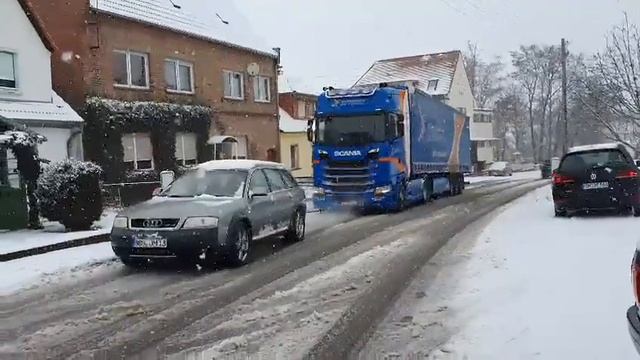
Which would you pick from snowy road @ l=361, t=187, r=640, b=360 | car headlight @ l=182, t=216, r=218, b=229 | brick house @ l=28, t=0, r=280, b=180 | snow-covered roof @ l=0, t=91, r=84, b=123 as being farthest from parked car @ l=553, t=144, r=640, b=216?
brick house @ l=28, t=0, r=280, b=180

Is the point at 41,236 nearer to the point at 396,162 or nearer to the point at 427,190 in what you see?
the point at 396,162

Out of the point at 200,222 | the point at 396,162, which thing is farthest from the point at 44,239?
the point at 396,162

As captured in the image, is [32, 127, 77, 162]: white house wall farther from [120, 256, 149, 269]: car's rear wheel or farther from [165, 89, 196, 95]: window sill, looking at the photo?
[120, 256, 149, 269]: car's rear wheel

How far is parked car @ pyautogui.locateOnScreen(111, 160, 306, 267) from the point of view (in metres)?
8.92

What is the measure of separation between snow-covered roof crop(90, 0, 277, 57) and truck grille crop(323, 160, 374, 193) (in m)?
9.05

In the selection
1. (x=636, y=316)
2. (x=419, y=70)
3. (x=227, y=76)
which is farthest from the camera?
(x=419, y=70)

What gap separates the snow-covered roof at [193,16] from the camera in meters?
21.4

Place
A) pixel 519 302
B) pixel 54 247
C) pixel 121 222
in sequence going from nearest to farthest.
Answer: pixel 519 302 < pixel 121 222 < pixel 54 247

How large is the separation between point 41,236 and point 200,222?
5.11 m

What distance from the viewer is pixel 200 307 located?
7039 mm

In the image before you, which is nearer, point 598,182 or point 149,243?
point 149,243

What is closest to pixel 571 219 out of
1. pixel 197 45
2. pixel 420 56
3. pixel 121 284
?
pixel 121 284

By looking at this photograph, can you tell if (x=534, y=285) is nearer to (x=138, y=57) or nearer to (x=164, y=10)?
(x=138, y=57)

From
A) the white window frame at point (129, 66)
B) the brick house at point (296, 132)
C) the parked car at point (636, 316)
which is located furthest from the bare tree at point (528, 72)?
the parked car at point (636, 316)
